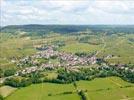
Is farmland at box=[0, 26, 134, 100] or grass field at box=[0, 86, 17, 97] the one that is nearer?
grass field at box=[0, 86, 17, 97]

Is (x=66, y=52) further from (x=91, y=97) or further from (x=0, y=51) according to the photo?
(x=91, y=97)

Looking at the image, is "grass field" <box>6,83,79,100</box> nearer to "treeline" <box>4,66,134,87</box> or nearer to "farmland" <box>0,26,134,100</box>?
"farmland" <box>0,26,134,100</box>

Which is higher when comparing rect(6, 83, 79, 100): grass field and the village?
rect(6, 83, 79, 100): grass field

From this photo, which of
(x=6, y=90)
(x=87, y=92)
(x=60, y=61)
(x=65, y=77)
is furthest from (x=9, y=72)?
(x=87, y=92)

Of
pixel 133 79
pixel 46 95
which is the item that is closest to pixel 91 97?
pixel 46 95

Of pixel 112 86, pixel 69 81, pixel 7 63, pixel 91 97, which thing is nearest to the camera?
pixel 91 97

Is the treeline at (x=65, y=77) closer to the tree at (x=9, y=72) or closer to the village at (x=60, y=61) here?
the tree at (x=9, y=72)

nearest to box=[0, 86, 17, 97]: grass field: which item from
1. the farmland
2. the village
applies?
the farmland

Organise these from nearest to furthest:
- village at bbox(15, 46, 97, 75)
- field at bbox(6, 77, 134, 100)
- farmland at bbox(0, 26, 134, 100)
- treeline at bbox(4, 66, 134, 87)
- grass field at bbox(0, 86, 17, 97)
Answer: field at bbox(6, 77, 134, 100), grass field at bbox(0, 86, 17, 97), farmland at bbox(0, 26, 134, 100), treeline at bbox(4, 66, 134, 87), village at bbox(15, 46, 97, 75)

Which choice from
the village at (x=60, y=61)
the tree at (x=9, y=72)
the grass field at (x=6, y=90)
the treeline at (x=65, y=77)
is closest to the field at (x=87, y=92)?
the grass field at (x=6, y=90)
